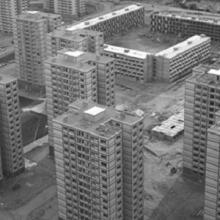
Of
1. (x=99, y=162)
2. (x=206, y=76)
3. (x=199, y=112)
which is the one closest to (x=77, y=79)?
(x=199, y=112)

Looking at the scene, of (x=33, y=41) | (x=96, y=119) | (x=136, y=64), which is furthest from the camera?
(x=136, y=64)

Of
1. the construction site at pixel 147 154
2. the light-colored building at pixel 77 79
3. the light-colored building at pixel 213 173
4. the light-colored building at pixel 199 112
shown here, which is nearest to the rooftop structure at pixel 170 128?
the construction site at pixel 147 154

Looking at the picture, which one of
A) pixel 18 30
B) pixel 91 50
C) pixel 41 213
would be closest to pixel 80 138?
pixel 41 213

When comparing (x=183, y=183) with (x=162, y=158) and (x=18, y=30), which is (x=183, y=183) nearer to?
(x=162, y=158)

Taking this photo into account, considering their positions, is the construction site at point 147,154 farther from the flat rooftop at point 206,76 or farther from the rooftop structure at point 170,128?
the flat rooftop at point 206,76

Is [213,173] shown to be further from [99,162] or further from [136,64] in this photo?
[136,64]

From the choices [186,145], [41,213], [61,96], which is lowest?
[41,213]
